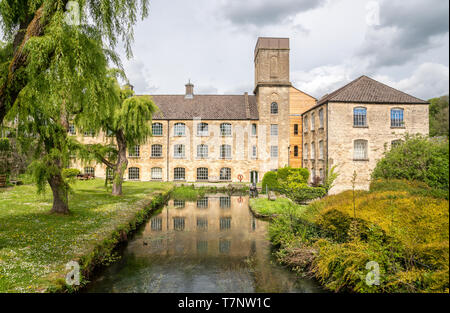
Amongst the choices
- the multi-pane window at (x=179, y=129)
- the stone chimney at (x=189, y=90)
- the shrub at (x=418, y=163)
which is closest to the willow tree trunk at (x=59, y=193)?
the shrub at (x=418, y=163)

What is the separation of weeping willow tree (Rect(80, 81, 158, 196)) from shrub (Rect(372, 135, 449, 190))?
39.7 feet

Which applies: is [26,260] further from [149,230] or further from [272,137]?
[272,137]

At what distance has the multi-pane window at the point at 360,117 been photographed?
20250 millimetres

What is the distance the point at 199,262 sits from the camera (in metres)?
7.29

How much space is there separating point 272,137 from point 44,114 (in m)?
21.4

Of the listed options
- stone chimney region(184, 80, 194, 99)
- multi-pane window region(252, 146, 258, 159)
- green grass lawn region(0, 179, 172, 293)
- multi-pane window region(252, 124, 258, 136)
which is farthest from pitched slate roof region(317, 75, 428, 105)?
green grass lawn region(0, 179, 172, 293)

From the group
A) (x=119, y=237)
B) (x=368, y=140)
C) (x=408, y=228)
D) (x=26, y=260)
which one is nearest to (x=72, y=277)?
(x=26, y=260)

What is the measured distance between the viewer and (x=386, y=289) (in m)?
4.91

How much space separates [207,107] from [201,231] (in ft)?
65.6

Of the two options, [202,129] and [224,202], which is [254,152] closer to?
[202,129]

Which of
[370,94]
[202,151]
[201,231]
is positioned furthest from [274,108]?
[201,231]

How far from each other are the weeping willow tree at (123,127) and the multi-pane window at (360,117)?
600 inches

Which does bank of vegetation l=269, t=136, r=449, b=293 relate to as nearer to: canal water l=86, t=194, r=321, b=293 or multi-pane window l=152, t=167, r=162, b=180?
canal water l=86, t=194, r=321, b=293

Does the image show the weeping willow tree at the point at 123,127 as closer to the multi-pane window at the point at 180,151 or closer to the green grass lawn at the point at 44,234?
the green grass lawn at the point at 44,234
